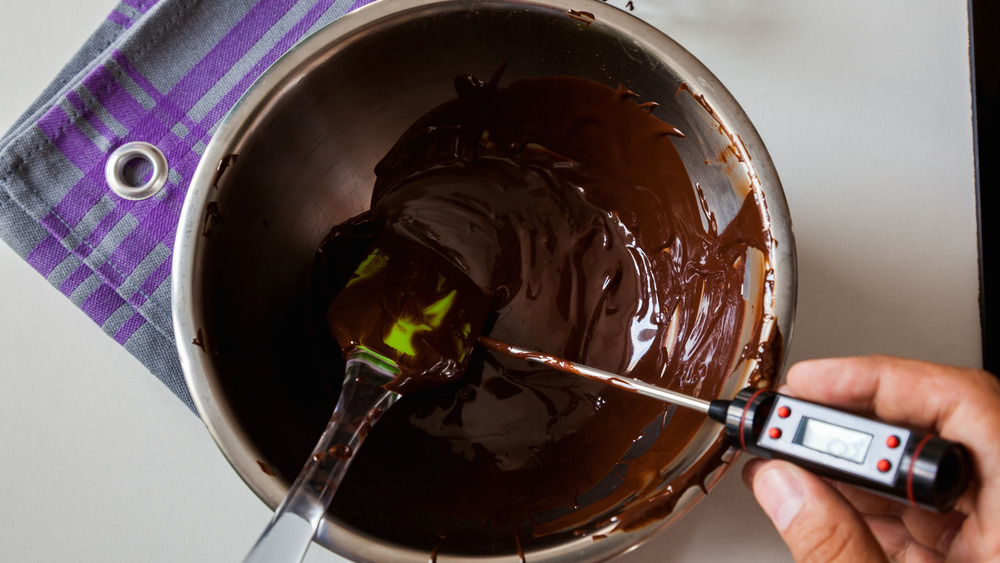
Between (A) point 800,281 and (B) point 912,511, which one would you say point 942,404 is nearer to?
(B) point 912,511

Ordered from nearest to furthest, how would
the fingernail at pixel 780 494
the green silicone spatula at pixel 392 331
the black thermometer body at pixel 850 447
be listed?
1. the black thermometer body at pixel 850 447
2. the fingernail at pixel 780 494
3. the green silicone spatula at pixel 392 331

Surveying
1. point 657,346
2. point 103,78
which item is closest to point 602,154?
point 657,346

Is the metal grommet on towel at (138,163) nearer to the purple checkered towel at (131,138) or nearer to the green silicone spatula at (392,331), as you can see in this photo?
the purple checkered towel at (131,138)

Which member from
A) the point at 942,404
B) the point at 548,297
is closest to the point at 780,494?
the point at 942,404

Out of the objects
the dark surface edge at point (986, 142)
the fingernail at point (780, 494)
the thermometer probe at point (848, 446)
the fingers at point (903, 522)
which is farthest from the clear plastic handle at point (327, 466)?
the dark surface edge at point (986, 142)

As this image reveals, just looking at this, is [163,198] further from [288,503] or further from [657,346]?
[657,346]
